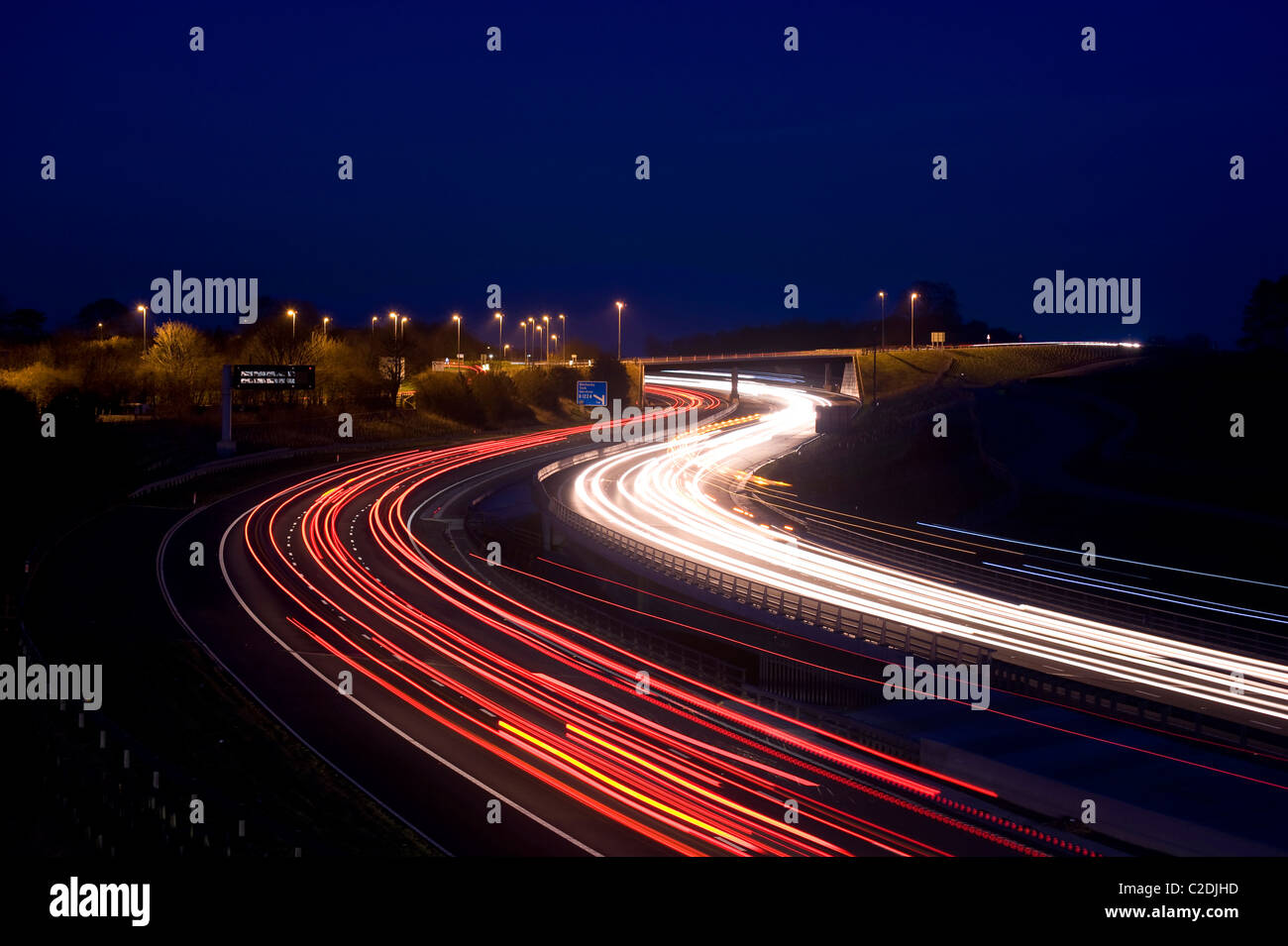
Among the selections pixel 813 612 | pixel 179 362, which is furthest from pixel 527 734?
pixel 179 362

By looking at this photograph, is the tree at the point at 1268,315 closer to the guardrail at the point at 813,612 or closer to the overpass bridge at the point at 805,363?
the overpass bridge at the point at 805,363

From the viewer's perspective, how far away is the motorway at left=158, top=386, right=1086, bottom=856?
1099 cm

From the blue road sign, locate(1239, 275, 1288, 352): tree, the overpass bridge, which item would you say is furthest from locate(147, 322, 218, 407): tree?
locate(1239, 275, 1288, 352): tree

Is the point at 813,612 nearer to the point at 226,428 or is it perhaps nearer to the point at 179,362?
the point at 226,428

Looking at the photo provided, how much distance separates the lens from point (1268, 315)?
248 ft

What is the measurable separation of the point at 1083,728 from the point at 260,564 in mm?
21793

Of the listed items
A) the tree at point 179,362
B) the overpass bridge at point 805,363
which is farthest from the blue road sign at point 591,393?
the overpass bridge at point 805,363

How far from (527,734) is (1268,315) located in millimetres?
79723

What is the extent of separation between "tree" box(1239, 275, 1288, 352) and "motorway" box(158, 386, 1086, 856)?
234ft

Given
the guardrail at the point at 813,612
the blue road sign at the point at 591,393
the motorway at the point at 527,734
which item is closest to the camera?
the motorway at the point at 527,734

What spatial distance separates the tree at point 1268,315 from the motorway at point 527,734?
71.4 metres

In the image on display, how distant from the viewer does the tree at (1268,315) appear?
7475 cm

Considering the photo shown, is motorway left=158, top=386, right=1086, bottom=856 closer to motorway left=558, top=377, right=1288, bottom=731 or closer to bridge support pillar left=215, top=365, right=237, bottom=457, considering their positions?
motorway left=558, top=377, right=1288, bottom=731
